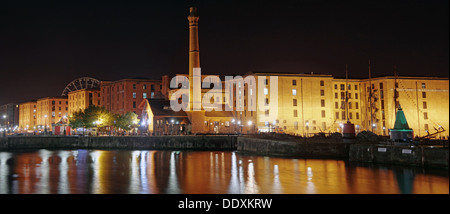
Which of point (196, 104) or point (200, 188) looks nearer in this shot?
point (200, 188)

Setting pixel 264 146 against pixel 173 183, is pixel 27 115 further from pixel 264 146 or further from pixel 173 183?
pixel 173 183

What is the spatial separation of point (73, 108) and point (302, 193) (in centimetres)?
13626

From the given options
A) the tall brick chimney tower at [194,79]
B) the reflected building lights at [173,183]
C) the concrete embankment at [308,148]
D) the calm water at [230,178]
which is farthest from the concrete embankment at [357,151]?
the tall brick chimney tower at [194,79]

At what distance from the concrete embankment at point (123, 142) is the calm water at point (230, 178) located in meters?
22.9

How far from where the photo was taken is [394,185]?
25.6 meters

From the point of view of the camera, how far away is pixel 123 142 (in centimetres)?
6969

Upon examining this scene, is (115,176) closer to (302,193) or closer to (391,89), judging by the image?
(302,193)

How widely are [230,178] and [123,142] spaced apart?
41474 millimetres

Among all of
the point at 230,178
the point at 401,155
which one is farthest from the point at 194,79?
the point at 401,155

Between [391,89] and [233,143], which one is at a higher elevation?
[391,89]

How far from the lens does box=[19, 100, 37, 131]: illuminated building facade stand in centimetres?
17675

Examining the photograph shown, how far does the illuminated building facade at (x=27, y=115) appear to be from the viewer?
580 ft

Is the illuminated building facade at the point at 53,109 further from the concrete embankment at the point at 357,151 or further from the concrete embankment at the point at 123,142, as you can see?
the concrete embankment at the point at 357,151
